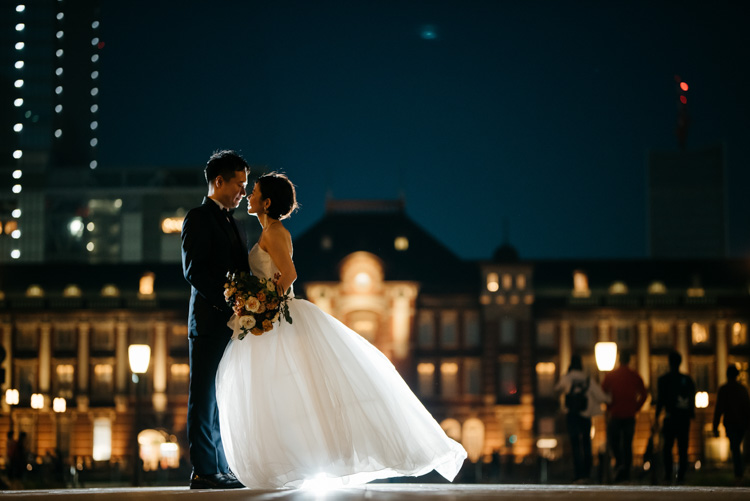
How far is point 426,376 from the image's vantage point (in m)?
62.8

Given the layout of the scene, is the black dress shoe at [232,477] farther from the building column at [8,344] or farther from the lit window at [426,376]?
the building column at [8,344]

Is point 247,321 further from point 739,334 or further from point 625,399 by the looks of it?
point 739,334

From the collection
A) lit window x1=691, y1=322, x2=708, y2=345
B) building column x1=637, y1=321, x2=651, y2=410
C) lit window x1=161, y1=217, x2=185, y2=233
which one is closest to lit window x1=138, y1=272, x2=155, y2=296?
lit window x1=161, y1=217, x2=185, y2=233

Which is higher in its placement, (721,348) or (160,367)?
(721,348)

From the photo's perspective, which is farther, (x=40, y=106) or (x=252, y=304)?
(x=40, y=106)

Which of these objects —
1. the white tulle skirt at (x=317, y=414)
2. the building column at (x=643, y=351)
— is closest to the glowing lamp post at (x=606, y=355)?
the white tulle skirt at (x=317, y=414)

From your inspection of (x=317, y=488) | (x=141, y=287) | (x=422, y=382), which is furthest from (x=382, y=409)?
(x=141, y=287)

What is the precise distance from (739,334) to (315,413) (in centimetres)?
6099

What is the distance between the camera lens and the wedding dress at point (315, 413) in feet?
22.6

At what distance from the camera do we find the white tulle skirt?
6.89 m

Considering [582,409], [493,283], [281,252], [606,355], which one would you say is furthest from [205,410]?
[493,283]

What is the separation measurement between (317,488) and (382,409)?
62 centimetres

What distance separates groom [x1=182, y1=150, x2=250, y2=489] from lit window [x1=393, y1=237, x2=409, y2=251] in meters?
57.8

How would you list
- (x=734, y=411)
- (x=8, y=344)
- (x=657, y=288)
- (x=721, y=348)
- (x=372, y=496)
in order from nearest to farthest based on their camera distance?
1. (x=372, y=496)
2. (x=734, y=411)
3. (x=721, y=348)
4. (x=8, y=344)
5. (x=657, y=288)
